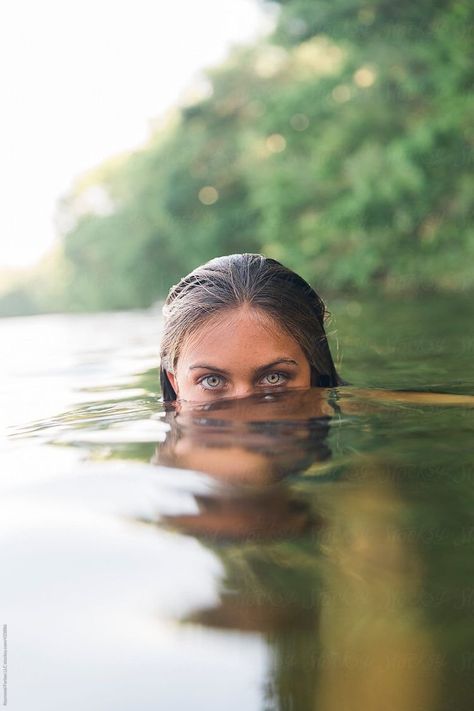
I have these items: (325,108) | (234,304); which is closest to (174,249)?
(325,108)

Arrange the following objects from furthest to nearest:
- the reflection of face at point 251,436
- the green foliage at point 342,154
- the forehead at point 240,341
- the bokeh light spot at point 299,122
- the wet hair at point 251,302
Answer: the bokeh light spot at point 299,122 < the green foliage at point 342,154 < the wet hair at point 251,302 < the forehead at point 240,341 < the reflection of face at point 251,436

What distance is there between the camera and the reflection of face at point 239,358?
9.85ft

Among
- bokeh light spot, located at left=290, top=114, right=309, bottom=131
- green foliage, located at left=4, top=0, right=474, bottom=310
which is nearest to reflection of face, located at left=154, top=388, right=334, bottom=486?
green foliage, located at left=4, top=0, right=474, bottom=310

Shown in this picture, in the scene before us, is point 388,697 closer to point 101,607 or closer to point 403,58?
point 101,607

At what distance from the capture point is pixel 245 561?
1585 millimetres

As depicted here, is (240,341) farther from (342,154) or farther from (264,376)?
(342,154)

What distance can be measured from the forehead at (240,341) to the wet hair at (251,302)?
0.03m

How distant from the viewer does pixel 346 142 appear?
21.6 metres

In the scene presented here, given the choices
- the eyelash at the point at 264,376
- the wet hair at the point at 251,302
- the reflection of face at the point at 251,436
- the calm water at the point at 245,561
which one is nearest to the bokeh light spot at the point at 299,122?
the wet hair at the point at 251,302

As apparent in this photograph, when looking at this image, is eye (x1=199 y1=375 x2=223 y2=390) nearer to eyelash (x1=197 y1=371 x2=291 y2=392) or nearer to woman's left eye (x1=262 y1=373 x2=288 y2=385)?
eyelash (x1=197 y1=371 x2=291 y2=392)

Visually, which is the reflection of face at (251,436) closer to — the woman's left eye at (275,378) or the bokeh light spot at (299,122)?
the woman's left eye at (275,378)

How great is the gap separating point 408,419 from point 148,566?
4.95 feet

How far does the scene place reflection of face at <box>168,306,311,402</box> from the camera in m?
3.00

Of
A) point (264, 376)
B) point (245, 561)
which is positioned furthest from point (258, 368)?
point (245, 561)
